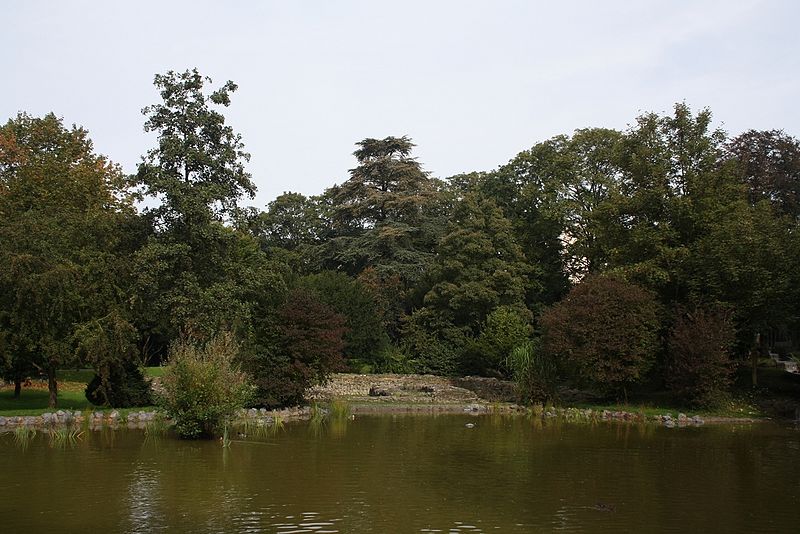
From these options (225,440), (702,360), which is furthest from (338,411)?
(702,360)

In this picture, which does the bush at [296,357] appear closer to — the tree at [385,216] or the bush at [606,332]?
the bush at [606,332]

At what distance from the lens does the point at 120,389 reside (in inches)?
898

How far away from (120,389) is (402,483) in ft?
44.7

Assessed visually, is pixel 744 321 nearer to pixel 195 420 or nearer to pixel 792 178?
pixel 792 178

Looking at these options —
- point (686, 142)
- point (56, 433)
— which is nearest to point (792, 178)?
point (686, 142)

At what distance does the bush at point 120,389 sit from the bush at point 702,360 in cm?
1818

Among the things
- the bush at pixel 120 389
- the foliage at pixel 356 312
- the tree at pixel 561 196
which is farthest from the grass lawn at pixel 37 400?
the tree at pixel 561 196

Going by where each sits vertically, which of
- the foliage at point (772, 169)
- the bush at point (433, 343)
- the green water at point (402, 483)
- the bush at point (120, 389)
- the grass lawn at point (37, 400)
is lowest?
the green water at point (402, 483)

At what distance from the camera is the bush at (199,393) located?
692 inches

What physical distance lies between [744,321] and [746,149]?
1206 cm

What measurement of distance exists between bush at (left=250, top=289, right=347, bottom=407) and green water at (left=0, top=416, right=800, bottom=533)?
4.61 metres

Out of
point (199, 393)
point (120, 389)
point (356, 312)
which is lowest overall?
point (120, 389)

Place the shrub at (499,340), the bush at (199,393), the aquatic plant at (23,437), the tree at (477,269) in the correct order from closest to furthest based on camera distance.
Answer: the aquatic plant at (23,437), the bush at (199,393), the shrub at (499,340), the tree at (477,269)

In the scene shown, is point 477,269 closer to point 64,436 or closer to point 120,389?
point 120,389
